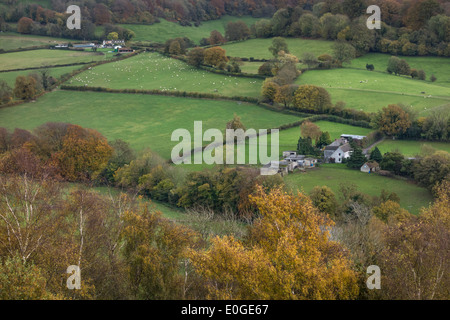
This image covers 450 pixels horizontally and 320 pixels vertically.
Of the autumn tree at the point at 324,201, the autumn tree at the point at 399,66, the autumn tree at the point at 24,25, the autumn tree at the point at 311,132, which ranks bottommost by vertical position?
the autumn tree at the point at 324,201

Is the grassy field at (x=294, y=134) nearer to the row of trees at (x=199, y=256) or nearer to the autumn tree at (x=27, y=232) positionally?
the row of trees at (x=199, y=256)

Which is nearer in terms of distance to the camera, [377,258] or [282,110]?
[377,258]

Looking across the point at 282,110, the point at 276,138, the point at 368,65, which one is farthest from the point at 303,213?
the point at 368,65

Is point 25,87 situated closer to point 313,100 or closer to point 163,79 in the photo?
point 163,79

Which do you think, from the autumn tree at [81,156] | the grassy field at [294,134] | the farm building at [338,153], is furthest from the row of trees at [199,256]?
A: the grassy field at [294,134]

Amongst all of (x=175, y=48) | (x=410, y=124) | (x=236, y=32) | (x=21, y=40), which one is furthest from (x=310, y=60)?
(x=21, y=40)

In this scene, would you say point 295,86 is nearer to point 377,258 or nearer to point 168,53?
point 168,53
